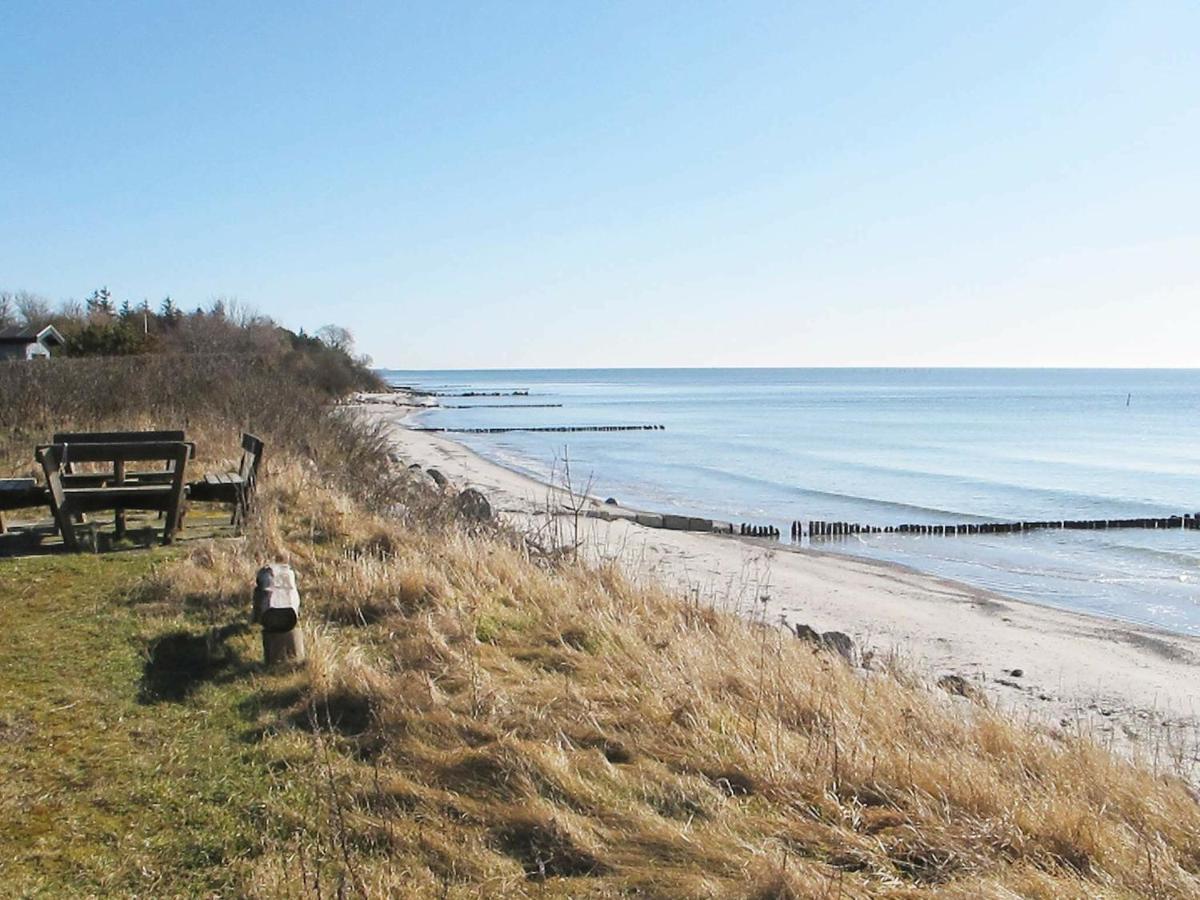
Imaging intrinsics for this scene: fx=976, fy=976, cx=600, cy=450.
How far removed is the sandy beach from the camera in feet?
30.3

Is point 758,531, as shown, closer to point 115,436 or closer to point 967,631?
point 967,631

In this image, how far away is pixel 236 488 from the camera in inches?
384

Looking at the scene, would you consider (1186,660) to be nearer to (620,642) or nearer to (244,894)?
(620,642)

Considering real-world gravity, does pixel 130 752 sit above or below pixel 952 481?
above

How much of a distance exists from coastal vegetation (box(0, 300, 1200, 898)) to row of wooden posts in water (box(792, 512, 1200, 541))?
49.3 feet

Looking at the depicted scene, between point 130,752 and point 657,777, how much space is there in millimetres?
2514

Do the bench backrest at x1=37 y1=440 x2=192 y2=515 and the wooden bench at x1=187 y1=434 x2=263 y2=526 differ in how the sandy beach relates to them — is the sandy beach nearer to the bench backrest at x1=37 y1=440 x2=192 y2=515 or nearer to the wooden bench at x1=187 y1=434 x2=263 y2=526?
the wooden bench at x1=187 y1=434 x2=263 y2=526

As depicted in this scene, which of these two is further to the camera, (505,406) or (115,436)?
(505,406)

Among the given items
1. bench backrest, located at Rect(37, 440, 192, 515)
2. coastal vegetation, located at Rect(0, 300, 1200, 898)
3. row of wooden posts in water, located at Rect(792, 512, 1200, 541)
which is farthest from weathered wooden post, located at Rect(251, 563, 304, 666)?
row of wooden posts in water, located at Rect(792, 512, 1200, 541)

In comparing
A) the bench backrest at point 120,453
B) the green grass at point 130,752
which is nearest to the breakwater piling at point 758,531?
the bench backrest at point 120,453

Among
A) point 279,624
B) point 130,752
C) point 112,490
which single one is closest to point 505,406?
point 112,490

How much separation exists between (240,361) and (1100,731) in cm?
2071

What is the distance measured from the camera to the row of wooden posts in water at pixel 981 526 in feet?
73.7

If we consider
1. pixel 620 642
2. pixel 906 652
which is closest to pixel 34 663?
pixel 620 642
